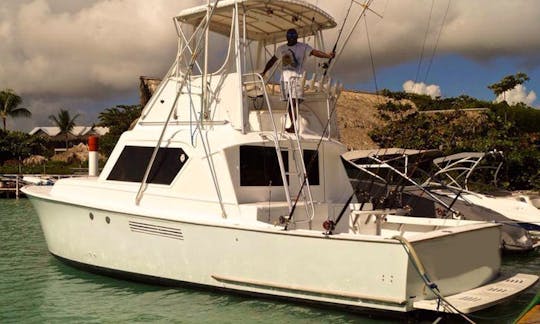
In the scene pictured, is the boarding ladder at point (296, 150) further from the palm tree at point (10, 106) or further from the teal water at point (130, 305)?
the palm tree at point (10, 106)

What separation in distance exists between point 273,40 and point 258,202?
3590mm

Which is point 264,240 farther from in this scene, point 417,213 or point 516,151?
point 516,151

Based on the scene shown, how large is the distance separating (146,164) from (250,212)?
2.18 m

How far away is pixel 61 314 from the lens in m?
7.20

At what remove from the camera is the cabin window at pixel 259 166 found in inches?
324

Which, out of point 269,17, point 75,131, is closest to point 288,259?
point 269,17

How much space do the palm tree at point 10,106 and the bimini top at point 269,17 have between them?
1808 inches

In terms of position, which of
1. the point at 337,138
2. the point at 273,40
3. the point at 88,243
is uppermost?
the point at 273,40

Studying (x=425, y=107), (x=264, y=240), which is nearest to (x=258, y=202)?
(x=264, y=240)

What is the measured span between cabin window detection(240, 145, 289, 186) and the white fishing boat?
0.02 m

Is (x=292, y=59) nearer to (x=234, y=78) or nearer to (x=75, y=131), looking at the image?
(x=234, y=78)

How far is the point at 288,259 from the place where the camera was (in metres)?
6.92

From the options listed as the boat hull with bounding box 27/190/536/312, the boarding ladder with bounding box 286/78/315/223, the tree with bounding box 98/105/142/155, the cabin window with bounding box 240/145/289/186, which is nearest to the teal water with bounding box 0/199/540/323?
the boat hull with bounding box 27/190/536/312

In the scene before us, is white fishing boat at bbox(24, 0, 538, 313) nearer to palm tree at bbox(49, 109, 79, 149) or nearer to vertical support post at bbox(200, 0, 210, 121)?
vertical support post at bbox(200, 0, 210, 121)
